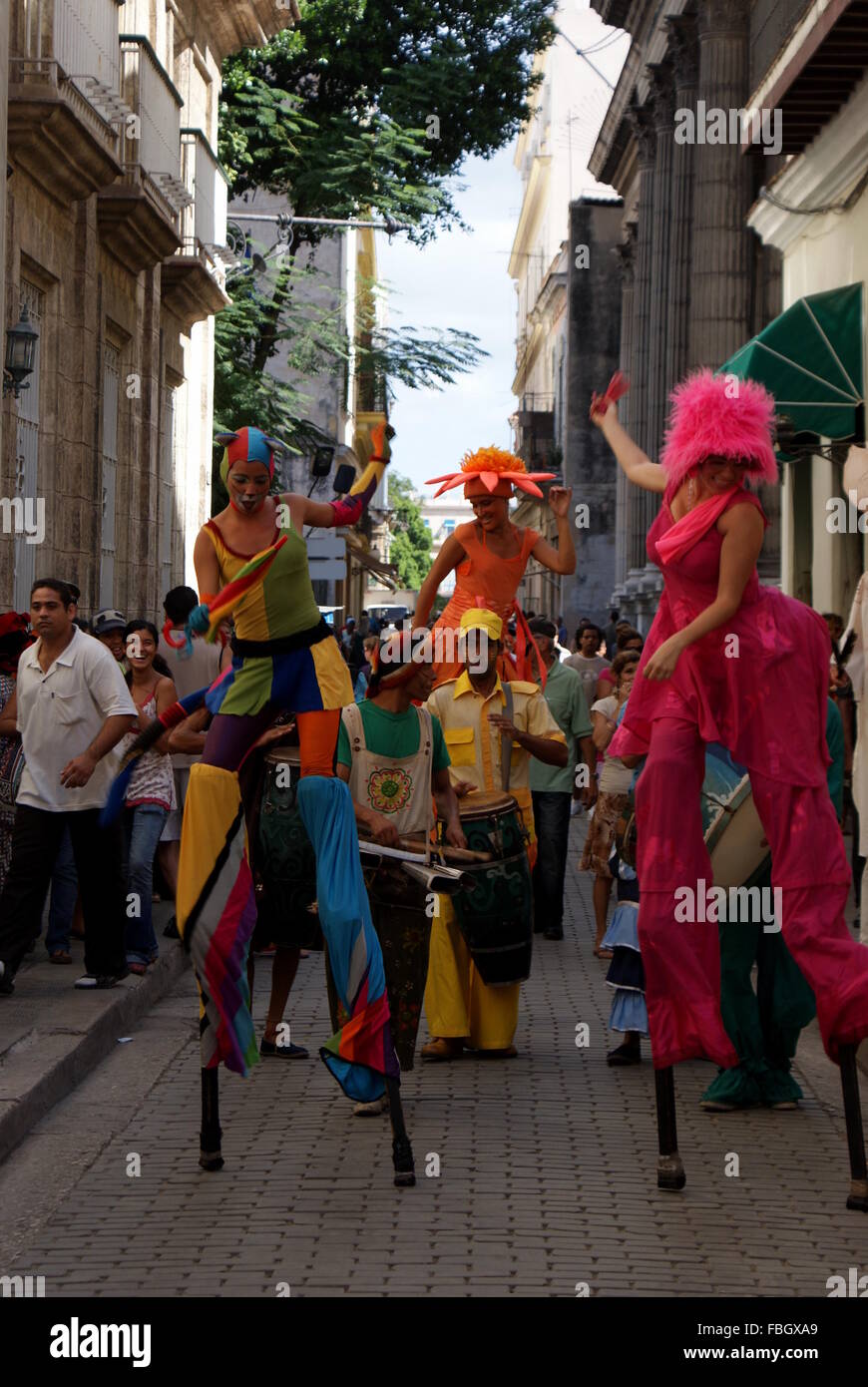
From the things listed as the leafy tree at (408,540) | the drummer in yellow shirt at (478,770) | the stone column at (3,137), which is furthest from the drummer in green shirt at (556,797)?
the leafy tree at (408,540)

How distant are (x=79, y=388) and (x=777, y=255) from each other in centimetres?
1124

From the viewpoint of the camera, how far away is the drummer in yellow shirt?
8.17 m

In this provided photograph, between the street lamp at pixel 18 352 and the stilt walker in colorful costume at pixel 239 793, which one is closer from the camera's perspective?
the stilt walker in colorful costume at pixel 239 793

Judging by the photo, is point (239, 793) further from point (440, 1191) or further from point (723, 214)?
point (723, 214)

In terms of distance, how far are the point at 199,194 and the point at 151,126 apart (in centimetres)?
327

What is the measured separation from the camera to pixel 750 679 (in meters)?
6.19

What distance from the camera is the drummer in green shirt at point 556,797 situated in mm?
12258

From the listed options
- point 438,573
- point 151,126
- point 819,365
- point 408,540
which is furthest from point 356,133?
point 408,540

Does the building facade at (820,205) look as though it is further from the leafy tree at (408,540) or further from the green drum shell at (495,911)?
the leafy tree at (408,540)

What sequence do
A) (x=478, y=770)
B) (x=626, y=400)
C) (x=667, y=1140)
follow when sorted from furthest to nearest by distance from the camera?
(x=626, y=400) → (x=478, y=770) → (x=667, y=1140)

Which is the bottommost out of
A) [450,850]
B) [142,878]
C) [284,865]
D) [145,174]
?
[142,878]

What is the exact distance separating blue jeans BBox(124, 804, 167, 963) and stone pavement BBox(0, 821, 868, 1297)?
172cm

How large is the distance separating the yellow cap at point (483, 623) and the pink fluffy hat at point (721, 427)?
2.76m

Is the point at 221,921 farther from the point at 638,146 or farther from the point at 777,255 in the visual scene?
the point at 638,146
